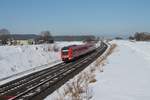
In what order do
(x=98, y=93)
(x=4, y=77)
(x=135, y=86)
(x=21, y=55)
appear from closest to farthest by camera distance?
(x=98, y=93) < (x=135, y=86) < (x=4, y=77) < (x=21, y=55)

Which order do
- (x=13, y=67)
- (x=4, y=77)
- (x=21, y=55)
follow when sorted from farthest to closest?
(x=21, y=55) → (x=13, y=67) → (x=4, y=77)

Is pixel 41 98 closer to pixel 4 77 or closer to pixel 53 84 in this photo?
pixel 53 84

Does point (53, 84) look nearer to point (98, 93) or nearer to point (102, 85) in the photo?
point (102, 85)

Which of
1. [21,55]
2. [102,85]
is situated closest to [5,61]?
[21,55]

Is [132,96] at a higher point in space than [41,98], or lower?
higher

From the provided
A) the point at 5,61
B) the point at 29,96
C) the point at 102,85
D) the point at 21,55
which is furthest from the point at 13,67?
the point at 102,85

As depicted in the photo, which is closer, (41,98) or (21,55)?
(41,98)

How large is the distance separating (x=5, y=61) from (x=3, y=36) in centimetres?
13055

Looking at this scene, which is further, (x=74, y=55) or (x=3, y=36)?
(x=3, y=36)

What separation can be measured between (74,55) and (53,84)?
23.2 meters

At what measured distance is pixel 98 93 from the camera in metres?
14.2

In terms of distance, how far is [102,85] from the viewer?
16484 mm

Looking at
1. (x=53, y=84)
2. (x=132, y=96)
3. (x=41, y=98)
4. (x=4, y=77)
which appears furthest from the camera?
(x=4, y=77)

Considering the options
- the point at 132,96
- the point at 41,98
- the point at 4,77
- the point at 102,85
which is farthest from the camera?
the point at 4,77
